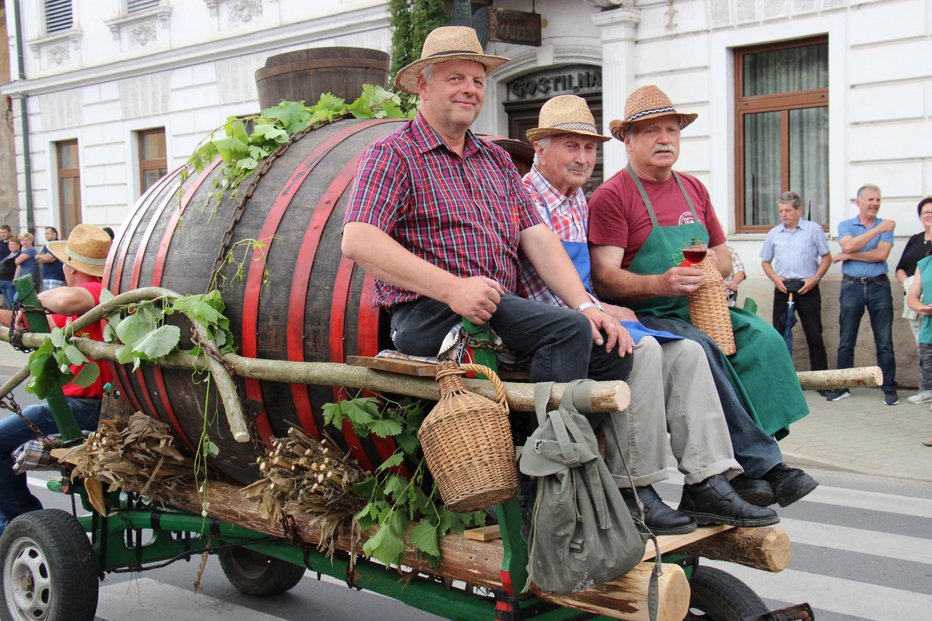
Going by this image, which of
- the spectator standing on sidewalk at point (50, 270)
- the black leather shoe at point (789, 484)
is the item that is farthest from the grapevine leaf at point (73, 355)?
the spectator standing on sidewalk at point (50, 270)

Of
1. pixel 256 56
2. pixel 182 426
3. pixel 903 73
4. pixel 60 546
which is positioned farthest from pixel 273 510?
pixel 256 56

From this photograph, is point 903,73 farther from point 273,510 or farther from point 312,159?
point 273,510

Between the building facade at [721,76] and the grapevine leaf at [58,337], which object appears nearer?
the grapevine leaf at [58,337]

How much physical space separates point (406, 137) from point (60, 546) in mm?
2314

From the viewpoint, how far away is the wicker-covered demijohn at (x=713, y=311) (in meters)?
3.90

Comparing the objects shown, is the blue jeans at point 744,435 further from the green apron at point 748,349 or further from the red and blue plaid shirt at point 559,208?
the red and blue plaid shirt at point 559,208

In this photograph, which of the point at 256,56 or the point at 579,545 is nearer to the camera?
the point at 579,545

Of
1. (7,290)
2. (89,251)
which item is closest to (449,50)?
(89,251)

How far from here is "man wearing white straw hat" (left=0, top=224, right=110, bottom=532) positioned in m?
4.92

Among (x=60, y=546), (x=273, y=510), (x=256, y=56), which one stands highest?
(x=256, y=56)

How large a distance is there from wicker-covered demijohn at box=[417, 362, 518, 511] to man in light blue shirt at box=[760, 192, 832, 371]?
8708 mm

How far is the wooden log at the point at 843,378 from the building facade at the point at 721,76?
7853 millimetres

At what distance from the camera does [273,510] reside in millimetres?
3701

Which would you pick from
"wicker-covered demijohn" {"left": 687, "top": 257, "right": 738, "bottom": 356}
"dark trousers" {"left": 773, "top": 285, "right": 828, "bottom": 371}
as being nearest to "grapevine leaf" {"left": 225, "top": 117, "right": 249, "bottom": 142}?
"wicker-covered demijohn" {"left": 687, "top": 257, "right": 738, "bottom": 356}
